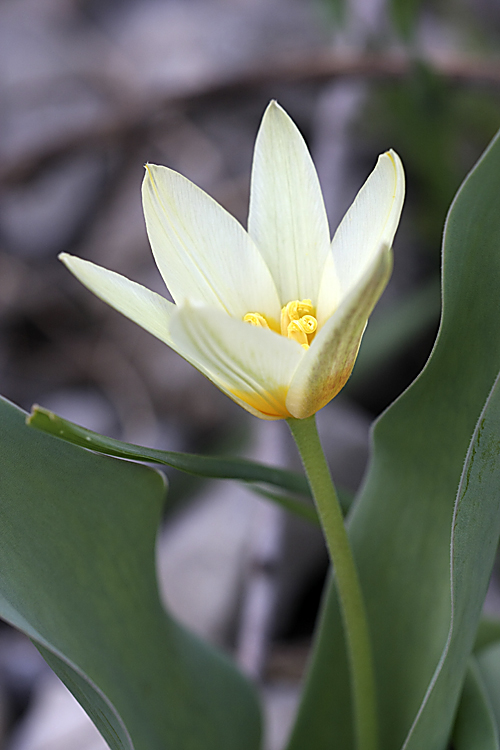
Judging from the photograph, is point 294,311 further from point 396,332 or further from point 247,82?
point 247,82

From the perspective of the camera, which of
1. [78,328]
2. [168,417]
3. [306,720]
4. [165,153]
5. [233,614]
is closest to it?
[306,720]

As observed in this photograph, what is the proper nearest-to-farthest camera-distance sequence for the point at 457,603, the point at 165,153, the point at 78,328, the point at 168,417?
the point at 457,603 → the point at 168,417 → the point at 78,328 → the point at 165,153

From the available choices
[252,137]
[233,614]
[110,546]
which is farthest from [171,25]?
[110,546]

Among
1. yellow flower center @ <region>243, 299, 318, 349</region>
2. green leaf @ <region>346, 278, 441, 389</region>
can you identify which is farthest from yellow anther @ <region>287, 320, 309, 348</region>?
green leaf @ <region>346, 278, 441, 389</region>

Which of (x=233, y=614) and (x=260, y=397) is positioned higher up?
(x=260, y=397)

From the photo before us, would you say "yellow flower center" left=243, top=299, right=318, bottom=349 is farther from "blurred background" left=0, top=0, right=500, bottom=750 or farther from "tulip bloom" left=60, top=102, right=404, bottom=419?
"blurred background" left=0, top=0, right=500, bottom=750

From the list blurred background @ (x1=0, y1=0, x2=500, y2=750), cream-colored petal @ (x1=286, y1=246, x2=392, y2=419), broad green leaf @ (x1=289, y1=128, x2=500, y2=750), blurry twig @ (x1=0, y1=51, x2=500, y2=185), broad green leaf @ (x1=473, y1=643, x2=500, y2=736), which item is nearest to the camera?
cream-colored petal @ (x1=286, y1=246, x2=392, y2=419)

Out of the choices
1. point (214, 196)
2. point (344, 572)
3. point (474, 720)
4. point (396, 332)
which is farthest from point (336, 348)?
point (214, 196)

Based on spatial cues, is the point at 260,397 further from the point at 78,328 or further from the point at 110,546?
the point at 78,328
